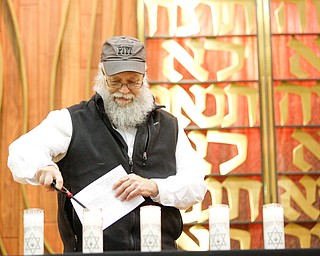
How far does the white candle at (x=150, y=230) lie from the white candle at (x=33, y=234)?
347mm

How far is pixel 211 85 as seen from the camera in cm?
512

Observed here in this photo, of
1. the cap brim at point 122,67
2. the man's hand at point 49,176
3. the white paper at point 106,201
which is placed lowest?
the white paper at point 106,201

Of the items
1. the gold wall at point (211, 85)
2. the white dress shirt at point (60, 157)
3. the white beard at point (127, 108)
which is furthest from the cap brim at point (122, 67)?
the gold wall at point (211, 85)

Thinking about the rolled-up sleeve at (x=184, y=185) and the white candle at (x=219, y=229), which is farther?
the rolled-up sleeve at (x=184, y=185)

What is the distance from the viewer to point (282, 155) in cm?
507

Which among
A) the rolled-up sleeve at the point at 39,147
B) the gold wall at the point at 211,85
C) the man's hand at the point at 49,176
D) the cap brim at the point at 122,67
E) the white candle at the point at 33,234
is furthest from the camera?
the gold wall at the point at 211,85

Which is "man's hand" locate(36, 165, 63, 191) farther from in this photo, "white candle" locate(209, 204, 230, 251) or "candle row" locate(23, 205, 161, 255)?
"white candle" locate(209, 204, 230, 251)

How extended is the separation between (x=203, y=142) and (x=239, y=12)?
869 mm

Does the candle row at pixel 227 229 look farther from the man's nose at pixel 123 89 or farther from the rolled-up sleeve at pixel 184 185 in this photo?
the man's nose at pixel 123 89


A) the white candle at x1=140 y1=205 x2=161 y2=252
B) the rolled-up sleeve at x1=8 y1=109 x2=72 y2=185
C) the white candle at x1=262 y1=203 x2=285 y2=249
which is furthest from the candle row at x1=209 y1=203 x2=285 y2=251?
the rolled-up sleeve at x1=8 y1=109 x2=72 y2=185

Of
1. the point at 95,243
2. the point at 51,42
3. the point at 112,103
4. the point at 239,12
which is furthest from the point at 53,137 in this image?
the point at 239,12

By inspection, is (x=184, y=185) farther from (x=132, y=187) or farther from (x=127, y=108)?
(x=127, y=108)

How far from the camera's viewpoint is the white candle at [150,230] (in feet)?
9.02

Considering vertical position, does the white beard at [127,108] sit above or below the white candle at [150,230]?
above
